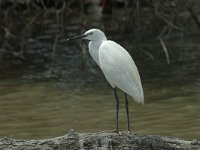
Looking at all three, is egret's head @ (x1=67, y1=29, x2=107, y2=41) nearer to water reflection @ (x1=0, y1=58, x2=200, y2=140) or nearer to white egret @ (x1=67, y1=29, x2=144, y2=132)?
white egret @ (x1=67, y1=29, x2=144, y2=132)

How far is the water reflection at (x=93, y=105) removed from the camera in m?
9.40

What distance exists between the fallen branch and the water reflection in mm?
2686

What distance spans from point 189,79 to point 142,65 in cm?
148

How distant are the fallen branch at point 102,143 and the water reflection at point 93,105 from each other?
269cm

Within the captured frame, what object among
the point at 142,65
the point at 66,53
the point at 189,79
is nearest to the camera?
the point at 189,79

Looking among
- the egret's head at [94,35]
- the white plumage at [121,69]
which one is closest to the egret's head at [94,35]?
the egret's head at [94,35]

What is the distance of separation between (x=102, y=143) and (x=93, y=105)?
454 centimetres

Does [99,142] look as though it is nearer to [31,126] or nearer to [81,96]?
[31,126]

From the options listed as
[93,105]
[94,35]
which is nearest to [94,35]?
[94,35]

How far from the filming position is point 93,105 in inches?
415

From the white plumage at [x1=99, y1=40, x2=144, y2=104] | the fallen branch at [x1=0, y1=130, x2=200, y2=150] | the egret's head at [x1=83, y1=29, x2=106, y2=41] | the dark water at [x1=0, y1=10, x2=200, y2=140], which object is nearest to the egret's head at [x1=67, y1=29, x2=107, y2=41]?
the egret's head at [x1=83, y1=29, x2=106, y2=41]

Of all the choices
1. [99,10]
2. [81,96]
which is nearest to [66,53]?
[81,96]

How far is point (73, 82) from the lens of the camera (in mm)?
12117

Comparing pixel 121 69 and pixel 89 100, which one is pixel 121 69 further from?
pixel 89 100
